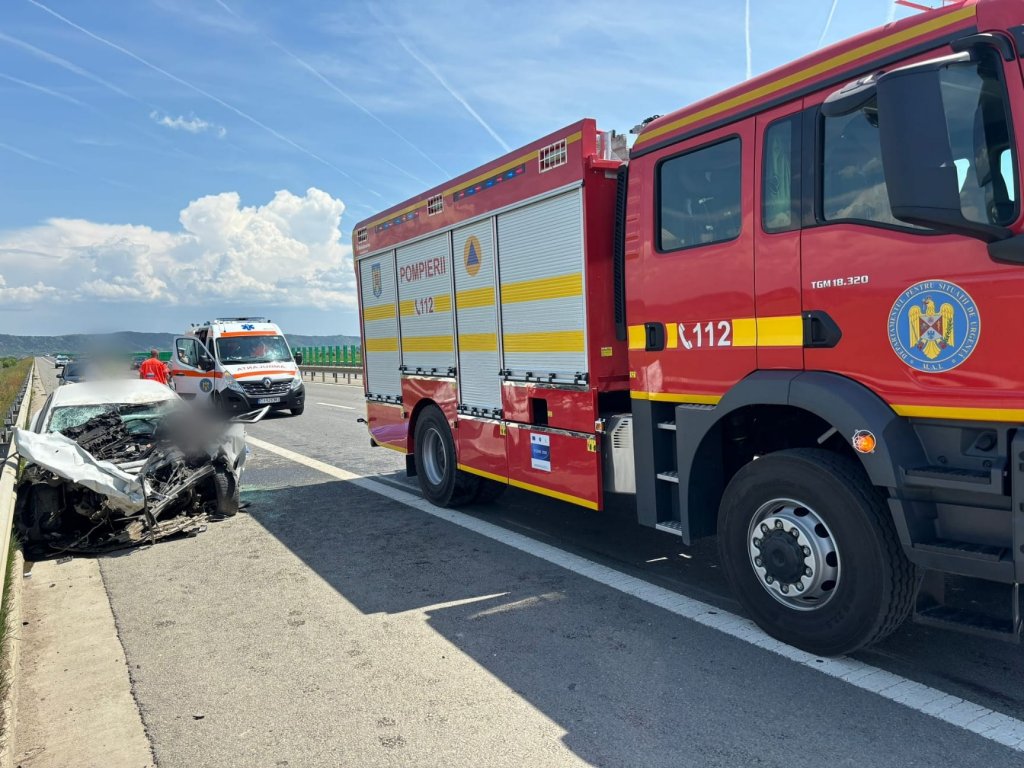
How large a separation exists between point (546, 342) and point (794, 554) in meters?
2.47

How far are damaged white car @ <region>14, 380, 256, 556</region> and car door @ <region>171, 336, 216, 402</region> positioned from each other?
11.0m

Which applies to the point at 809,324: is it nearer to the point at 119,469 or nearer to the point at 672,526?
the point at 672,526

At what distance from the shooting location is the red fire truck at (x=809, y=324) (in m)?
2.95

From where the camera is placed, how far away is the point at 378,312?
8547mm

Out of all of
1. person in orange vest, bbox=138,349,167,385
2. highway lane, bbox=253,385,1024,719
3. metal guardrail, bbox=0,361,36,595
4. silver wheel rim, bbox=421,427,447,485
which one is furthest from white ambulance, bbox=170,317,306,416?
silver wheel rim, bbox=421,427,447,485

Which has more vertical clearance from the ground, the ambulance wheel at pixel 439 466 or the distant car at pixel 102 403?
the distant car at pixel 102 403

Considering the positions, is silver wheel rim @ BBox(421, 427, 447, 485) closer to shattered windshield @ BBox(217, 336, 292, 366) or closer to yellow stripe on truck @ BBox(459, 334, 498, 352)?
yellow stripe on truck @ BBox(459, 334, 498, 352)

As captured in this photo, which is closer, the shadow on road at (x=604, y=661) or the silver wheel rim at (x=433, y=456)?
the shadow on road at (x=604, y=661)

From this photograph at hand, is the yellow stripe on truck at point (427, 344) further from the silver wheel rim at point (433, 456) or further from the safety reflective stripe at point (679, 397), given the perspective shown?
the safety reflective stripe at point (679, 397)

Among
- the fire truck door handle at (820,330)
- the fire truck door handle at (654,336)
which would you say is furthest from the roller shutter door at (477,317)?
the fire truck door handle at (820,330)

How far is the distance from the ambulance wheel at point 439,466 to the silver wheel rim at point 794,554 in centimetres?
368

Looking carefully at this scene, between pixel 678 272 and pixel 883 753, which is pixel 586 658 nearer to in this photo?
pixel 883 753

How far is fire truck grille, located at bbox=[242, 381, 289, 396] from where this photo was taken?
17922 mm

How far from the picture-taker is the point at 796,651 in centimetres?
377
